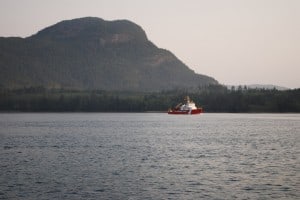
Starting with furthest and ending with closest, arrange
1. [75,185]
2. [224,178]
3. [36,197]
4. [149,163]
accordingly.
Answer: [149,163] < [224,178] < [75,185] < [36,197]

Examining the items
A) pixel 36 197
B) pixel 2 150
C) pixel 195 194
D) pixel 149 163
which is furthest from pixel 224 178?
pixel 2 150

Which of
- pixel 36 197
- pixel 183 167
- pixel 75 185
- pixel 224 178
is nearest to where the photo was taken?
pixel 36 197

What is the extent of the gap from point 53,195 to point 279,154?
4517cm

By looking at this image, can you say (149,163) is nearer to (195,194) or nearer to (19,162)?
(19,162)

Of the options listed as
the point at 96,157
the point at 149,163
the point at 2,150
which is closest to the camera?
the point at 149,163

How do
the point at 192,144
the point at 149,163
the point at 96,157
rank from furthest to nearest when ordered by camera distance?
the point at 192,144 → the point at 96,157 → the point at 149,163

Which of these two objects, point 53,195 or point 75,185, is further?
point 75,185

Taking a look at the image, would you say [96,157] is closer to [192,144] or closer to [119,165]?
[119,165]

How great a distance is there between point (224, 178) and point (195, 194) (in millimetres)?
9480

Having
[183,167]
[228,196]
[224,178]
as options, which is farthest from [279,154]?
[228,196]

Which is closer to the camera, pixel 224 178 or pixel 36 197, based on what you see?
pixel 36 197

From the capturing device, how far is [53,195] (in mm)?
44875

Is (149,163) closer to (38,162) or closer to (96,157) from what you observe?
(96,157)

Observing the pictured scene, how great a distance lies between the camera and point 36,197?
44031 mm
